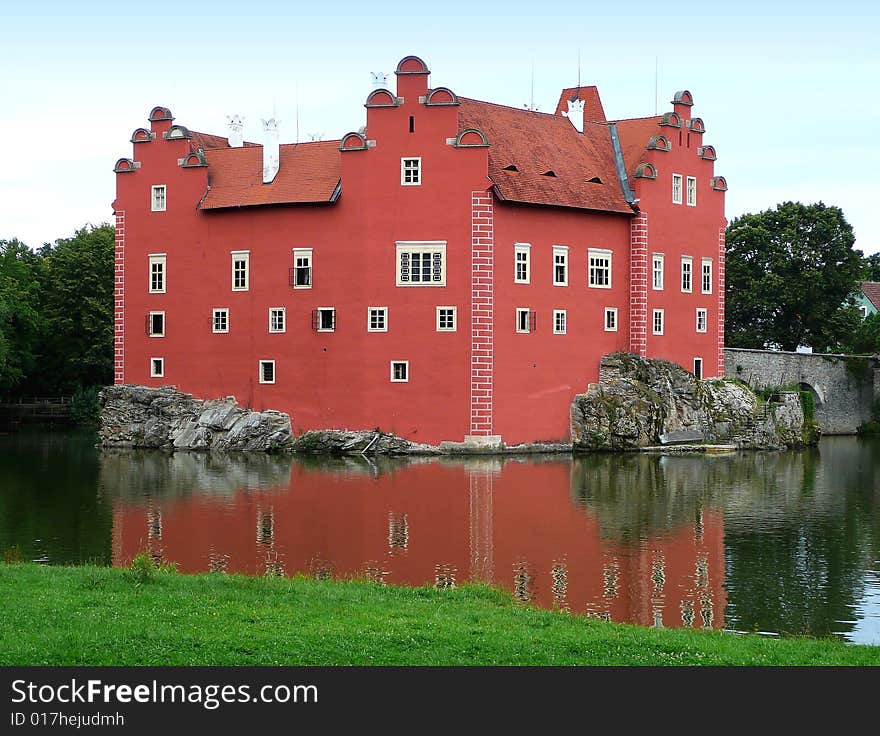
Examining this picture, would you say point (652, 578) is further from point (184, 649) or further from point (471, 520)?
point (184, 649)

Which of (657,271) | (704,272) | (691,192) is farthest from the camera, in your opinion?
(704,272)

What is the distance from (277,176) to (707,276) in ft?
61.3

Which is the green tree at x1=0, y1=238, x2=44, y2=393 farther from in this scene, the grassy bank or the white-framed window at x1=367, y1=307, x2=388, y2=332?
the grassy bank

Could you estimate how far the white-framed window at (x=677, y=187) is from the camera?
54.8 m

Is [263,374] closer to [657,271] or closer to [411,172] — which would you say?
[411,172]

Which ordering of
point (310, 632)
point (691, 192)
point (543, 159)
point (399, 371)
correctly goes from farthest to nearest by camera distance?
point (691, 192)
point (543, 159)
point (399, 371)
point (310, 632)

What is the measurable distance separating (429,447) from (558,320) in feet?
24.1

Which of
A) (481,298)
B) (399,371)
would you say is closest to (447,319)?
(481,298)

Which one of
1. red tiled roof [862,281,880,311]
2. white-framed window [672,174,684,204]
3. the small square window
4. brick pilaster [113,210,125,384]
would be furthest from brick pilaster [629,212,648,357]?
red tiled roof [862,281,880,311]

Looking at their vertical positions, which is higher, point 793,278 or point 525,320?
point 793,278

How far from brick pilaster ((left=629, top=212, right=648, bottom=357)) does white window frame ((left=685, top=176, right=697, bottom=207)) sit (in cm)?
349

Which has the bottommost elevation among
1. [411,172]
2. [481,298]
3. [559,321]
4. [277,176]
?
[559,321]

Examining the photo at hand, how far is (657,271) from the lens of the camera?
53719 millimetres

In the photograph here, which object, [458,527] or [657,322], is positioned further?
[657,322]
